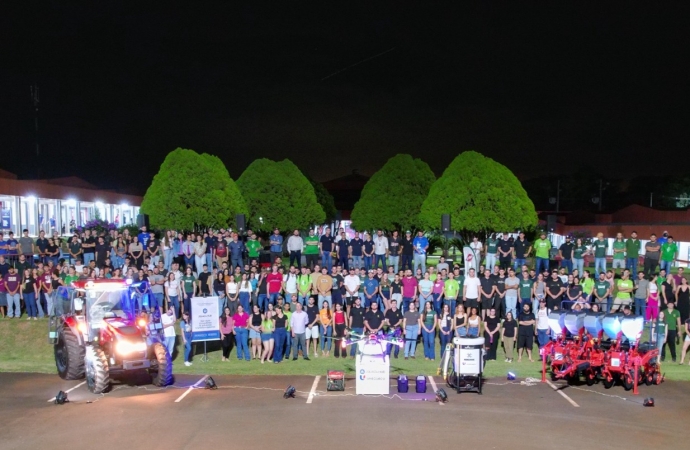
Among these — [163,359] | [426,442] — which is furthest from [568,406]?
[163,359]

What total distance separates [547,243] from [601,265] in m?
1.86

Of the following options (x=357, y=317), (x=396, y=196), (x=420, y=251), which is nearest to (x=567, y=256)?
(x=420, y=251)

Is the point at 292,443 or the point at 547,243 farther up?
the point at 547,243

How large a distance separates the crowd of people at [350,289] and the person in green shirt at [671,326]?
4 centimetres

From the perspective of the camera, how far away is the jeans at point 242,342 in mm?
17906

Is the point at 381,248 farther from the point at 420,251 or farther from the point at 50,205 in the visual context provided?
the point at 50,205

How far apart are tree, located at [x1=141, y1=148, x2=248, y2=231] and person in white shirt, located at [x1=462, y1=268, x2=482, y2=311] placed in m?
14.4

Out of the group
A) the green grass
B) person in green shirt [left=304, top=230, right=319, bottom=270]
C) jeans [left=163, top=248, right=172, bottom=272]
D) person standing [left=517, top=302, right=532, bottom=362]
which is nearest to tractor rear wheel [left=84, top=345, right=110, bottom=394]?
the green grass

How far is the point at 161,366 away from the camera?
565 inches

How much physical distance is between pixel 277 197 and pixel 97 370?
28.0 meters

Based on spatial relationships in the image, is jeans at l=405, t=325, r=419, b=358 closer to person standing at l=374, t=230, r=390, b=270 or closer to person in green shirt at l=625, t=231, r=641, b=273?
person standing at l=374, t=230, r=390, b=270

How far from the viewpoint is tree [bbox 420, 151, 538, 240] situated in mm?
27594

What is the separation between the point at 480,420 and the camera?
1219 cm

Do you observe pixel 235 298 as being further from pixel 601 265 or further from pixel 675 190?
pixel 675 190
